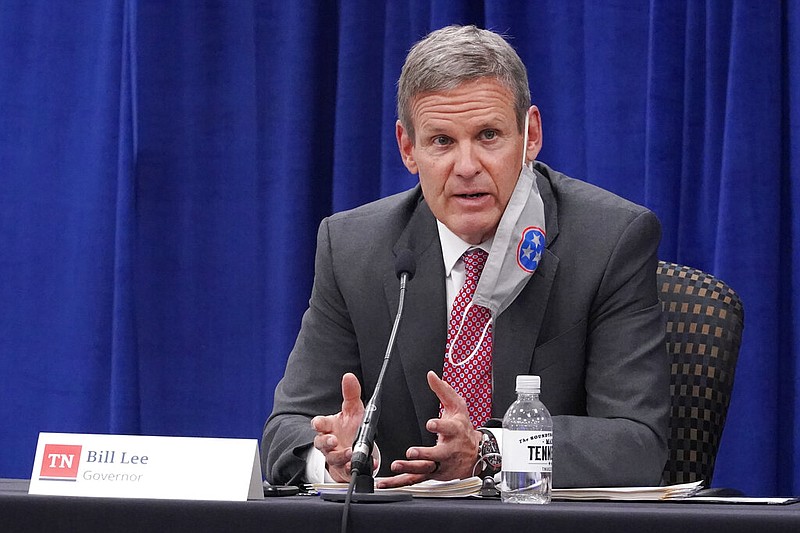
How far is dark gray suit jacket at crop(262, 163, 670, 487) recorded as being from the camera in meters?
1.94

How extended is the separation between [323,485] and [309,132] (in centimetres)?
171

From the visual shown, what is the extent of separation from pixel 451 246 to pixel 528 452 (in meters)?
0.83

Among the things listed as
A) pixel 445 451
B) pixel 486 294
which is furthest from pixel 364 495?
pixel 486 294

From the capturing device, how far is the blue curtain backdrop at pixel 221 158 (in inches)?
114

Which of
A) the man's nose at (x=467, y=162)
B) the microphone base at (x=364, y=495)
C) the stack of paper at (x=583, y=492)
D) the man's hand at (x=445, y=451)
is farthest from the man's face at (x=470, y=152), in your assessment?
the microphone base at (x=364, y=495)

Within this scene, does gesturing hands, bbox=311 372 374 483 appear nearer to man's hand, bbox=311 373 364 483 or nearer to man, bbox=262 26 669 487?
man's hand, bbox=311 373 364 483

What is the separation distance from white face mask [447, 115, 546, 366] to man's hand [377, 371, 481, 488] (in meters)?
0.42

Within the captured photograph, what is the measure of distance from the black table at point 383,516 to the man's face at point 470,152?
2.70 feet

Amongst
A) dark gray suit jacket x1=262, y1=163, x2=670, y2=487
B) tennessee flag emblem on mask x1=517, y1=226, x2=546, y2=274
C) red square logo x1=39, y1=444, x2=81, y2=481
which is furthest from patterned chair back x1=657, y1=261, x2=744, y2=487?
red square logo x1=39, y1=444, x2=81, y2=481

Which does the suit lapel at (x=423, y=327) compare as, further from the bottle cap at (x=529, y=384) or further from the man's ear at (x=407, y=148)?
the bottle cap at (x=529, y=384)

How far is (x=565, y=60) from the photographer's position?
300cm

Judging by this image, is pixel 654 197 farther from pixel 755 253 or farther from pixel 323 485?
pixel 323 485

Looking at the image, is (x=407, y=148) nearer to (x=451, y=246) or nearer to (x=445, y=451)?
(x=451, y=246)

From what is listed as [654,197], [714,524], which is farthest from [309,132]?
[714,524]
